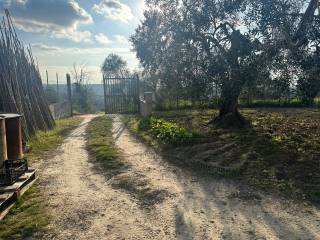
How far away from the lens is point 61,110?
2134cm

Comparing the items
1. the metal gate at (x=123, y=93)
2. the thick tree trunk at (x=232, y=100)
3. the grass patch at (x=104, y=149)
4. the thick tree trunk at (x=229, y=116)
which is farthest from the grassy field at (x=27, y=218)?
the metal gate at (x=123, y=93)

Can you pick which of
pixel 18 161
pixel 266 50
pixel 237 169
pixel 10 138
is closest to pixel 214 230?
pixel 237 169

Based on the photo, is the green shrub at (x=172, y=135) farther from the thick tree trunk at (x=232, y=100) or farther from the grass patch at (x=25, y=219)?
the grass patch at (x=25, y=219)

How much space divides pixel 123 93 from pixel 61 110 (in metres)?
4.12

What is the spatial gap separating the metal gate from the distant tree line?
748 centimetres

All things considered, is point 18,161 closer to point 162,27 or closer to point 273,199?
point 273,199

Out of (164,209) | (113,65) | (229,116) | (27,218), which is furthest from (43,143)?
(113,65)

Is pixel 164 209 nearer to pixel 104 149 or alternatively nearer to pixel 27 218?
pixel 27 218

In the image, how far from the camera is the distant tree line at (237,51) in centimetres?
861

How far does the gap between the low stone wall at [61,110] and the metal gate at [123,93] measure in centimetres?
284

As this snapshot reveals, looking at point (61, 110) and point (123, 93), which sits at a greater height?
point (123, 93)

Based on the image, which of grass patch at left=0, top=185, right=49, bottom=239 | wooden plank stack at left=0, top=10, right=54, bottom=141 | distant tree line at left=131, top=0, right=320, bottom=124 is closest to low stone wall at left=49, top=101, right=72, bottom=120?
wooden plank stack at left=0, top=10, right=54, bottom=141

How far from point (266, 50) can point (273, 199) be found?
15.0 ft

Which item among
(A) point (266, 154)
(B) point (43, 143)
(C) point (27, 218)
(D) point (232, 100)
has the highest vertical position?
(D) point (232, 100)
